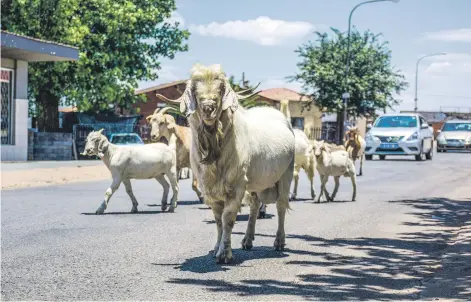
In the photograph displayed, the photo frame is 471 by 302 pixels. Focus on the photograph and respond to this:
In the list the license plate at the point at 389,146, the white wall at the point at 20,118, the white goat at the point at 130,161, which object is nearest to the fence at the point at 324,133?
the license plate at the point at 389,146

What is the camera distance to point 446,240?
405 inches

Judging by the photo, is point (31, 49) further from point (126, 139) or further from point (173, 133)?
point (173, 133)

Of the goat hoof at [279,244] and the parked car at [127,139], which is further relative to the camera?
the parked car at [127,139]

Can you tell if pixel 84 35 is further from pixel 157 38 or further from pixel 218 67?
pixel 218 67

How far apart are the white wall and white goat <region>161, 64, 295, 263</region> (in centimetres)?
2397

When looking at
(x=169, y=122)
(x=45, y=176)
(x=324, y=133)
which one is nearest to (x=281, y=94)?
(x=324, y=133)

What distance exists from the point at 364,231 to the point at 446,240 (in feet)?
3.74

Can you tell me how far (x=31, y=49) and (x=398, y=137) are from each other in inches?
594

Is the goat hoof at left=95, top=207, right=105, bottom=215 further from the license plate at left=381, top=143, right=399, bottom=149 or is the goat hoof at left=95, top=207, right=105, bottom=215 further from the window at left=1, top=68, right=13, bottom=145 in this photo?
the license plate at left=381, top=143, right=399, bottom=149

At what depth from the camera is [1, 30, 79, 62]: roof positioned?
27.9m

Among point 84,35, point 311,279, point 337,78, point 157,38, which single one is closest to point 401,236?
point 311,279

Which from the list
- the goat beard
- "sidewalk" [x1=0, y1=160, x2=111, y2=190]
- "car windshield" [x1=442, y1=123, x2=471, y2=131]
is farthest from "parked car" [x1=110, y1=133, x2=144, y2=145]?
the goat beard

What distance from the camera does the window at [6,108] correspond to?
3092 cm

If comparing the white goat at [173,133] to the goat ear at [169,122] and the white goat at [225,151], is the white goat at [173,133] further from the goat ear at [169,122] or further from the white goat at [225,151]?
the white goat at [225,151]
